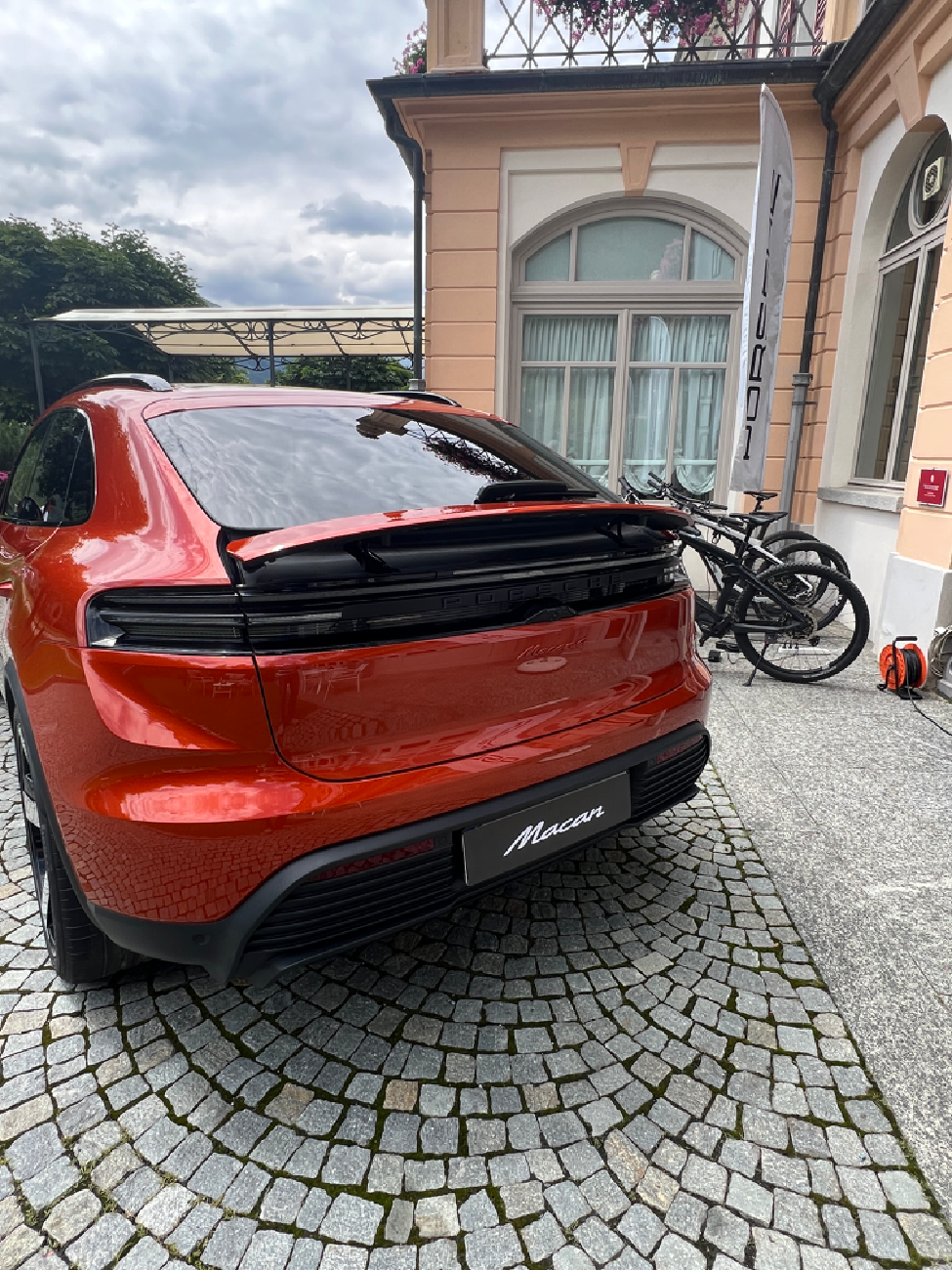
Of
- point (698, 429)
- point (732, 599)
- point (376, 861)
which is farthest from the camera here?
point (698, 429)

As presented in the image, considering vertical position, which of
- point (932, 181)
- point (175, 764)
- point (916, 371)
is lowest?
point (175, 764)

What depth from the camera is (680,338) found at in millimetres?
7668

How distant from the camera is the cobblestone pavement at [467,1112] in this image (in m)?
1.34

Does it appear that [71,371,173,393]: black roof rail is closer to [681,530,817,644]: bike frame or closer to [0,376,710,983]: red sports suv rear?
[0,376,710,983]: red sports suv rear

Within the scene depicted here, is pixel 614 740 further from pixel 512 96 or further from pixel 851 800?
pixel 512 96

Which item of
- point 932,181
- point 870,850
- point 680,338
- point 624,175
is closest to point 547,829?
point 870,850

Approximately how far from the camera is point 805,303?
713 centimetres

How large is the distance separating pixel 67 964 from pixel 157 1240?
0.75 meters

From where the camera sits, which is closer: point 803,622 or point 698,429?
point 803,622

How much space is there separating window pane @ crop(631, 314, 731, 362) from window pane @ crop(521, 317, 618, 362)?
10.9 inches

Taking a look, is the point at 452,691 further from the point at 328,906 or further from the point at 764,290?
the point at 764,290

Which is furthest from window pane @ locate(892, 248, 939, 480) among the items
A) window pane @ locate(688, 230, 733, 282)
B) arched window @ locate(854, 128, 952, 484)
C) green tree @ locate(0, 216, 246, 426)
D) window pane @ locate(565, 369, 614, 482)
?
green tree @ locate(0, 216, 246, 426)

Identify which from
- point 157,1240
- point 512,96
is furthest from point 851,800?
point 512,96

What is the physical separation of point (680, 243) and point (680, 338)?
34.6 inches
